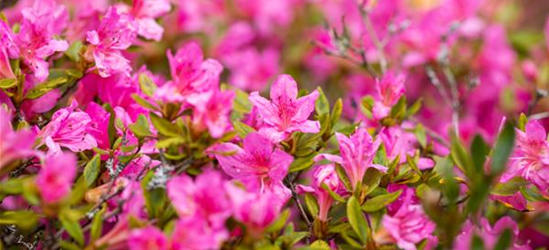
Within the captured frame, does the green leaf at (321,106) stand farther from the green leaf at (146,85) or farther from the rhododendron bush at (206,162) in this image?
the green leaf at (146,85)

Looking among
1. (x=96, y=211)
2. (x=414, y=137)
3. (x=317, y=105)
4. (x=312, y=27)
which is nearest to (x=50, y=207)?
(x=96, y=211)

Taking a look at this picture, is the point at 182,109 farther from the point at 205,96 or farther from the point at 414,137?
the point at 414,137

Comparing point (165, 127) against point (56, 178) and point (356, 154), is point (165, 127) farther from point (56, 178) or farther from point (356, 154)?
point (356, 154)

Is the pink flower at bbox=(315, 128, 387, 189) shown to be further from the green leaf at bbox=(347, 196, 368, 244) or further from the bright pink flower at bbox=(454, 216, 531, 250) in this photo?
the bright pink flower at bbox=(454, 216, 531, 250)

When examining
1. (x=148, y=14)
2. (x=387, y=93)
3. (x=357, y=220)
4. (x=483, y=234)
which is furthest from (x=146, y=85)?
(x=483, y=234)

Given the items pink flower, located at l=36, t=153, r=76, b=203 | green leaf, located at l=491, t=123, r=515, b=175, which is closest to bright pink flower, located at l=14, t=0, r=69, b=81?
pink flower, located at l=36, t=153, r=76, b=203

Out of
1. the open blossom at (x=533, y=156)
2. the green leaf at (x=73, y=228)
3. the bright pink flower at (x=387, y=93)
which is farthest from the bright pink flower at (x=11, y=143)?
the open blossom at (x=533, y=156)
